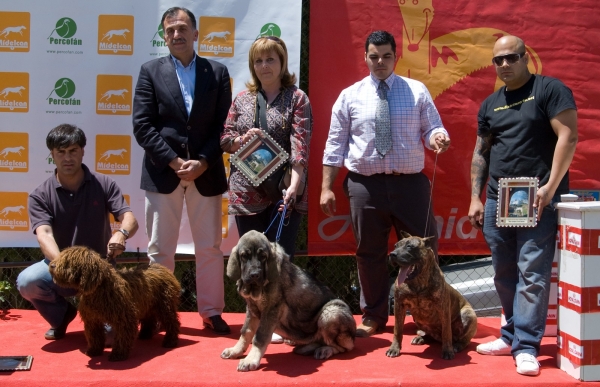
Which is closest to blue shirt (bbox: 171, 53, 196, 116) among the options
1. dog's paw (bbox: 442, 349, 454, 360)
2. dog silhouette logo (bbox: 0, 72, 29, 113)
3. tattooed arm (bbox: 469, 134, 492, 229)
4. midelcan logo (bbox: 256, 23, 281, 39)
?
midelcan logo (bbox: 256, 23, 281, 39)

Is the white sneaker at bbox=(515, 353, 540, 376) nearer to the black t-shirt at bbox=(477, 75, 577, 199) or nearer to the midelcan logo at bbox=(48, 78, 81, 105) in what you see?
the black t-shirt at bbox=(477, 75, 577, 199)

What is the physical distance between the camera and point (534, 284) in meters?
4.17

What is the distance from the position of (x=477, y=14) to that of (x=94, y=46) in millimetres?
3520

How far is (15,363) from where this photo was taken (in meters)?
4.21

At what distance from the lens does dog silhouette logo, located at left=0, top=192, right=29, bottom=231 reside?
576cm

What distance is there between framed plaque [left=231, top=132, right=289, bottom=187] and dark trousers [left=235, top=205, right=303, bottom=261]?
29 cm

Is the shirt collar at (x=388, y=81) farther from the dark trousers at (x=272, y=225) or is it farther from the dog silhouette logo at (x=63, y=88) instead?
the dog silhouette logo at (x=63, y=88)

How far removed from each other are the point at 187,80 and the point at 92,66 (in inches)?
47.9

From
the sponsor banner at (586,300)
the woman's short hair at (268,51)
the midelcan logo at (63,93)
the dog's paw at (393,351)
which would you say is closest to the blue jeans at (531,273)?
the sponsor banner at (586,300)

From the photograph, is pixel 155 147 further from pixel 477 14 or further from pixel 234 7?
Answer: pixel 477 14

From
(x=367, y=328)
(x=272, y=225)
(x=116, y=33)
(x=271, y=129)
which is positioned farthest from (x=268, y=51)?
(x=367, y=328)

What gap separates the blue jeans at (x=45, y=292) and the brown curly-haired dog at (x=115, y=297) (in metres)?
0.56

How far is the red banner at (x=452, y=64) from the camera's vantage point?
5699mm

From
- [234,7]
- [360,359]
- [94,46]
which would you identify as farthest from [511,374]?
[94,46]
